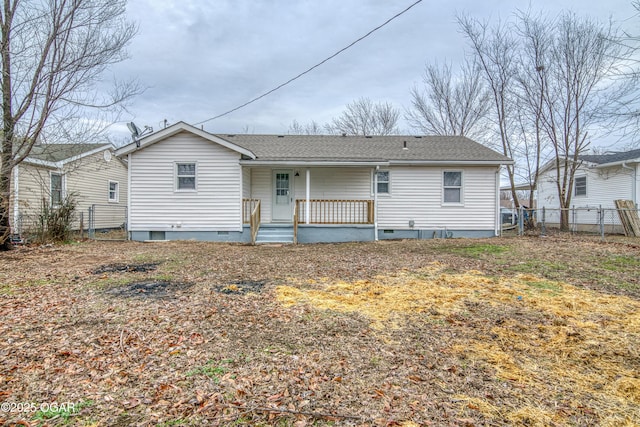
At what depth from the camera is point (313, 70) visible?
Result: 10.9 meters

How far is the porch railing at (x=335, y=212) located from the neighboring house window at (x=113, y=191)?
447 inches

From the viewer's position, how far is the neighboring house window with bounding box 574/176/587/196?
16763 mm

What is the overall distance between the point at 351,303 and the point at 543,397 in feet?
8.02

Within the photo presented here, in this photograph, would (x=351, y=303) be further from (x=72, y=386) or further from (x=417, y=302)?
(x=72, y=386)

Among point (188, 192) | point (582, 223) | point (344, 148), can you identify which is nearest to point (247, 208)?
point (188, 192)

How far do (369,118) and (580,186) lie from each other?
1627 cm

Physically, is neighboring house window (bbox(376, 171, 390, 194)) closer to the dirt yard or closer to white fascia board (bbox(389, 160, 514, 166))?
white fascia board (bbox(389, 160, 514, 166))

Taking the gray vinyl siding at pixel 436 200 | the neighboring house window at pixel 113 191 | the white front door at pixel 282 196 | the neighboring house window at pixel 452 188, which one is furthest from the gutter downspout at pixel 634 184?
the neighboring house window at pixel 113 191

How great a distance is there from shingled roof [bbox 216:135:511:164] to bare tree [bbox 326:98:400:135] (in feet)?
44.9

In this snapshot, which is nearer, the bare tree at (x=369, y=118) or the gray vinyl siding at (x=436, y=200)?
the gray vinyl siding at (x=436, y=200)

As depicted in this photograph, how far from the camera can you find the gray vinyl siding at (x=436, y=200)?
1258 cm

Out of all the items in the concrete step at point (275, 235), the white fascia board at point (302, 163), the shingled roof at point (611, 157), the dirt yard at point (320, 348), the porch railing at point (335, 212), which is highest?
the shingled roof at point (611, 157)

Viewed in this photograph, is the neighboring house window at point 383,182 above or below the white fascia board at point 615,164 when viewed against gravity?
below

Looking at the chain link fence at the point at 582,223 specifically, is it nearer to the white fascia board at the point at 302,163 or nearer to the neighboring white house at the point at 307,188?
the neighboring white house at the point at 307,188
